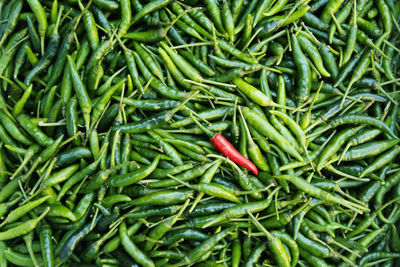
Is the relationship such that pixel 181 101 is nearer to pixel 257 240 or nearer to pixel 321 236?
pixel 257 240

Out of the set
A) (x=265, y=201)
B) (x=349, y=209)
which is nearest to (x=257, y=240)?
(x=265, y=201)

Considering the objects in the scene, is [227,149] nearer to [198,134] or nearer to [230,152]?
[230,152]

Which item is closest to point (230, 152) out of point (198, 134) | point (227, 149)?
point (227, 149)
